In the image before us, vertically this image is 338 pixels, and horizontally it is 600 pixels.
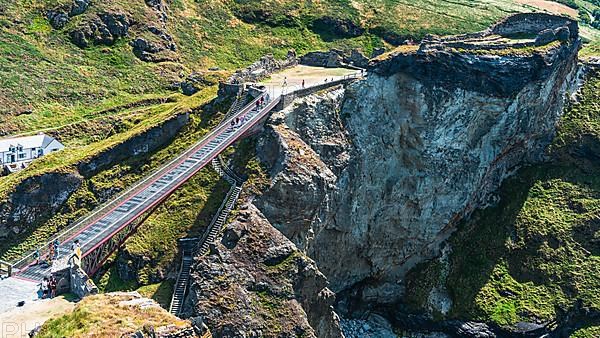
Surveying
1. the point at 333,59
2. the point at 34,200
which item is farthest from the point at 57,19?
the point at 34,200

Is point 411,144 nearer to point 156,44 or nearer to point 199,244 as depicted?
point 199,244

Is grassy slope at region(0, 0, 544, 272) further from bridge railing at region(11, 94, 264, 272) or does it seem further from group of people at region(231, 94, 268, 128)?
group of people at region(231, 94, 268, 128)

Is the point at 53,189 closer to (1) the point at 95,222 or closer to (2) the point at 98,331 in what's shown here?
(1) the point at 95,222

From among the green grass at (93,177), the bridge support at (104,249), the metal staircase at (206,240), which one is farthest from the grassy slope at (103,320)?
the green grass at (93,177)

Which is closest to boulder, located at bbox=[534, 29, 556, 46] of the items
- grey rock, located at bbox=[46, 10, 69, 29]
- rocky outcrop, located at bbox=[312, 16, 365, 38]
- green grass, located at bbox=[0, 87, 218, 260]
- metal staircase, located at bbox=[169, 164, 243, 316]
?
green grass, located at bbox=[0, 87, 218, 260]

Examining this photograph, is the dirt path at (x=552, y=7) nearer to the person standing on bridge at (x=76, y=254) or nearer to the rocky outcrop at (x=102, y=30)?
the rocky outcrop at (x=102, y=30)

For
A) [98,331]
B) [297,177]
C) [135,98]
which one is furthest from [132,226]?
[135,98]
